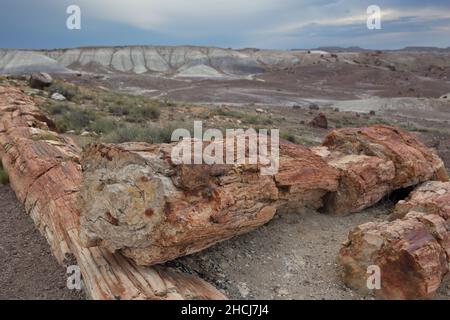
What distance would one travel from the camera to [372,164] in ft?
23.9

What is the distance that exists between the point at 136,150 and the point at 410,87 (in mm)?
48583

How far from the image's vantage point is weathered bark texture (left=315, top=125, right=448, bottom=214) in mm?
7148

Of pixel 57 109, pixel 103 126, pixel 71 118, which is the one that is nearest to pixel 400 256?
pixel 103 126

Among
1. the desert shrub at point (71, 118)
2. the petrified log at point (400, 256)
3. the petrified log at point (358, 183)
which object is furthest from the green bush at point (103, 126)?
the petrified log at point (400, 256)

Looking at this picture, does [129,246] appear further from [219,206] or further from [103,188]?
[219,206]

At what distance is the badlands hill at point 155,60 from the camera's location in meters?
67.6

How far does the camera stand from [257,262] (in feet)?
18.0

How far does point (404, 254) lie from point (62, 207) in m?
4.77

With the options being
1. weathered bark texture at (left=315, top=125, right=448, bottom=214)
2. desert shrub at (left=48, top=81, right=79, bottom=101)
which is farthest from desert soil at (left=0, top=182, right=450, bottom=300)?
desert shrub at (left=48, top=81, right=79, bottom=101)

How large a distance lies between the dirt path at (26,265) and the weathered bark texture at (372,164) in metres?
4.44

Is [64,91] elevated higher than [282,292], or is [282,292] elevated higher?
[64,91]

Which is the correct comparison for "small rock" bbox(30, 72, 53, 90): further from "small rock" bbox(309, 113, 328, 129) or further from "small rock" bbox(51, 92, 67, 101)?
"small rock" bbox(309, 113, 328, 129)

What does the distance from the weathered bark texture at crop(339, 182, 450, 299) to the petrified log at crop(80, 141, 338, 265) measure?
4.51 feet

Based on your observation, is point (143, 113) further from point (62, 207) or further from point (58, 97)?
point (62, 207)
